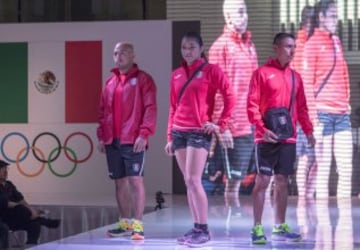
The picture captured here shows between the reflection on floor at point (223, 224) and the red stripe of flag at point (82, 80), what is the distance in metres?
1.88

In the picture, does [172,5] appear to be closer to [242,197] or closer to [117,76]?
[242,197]

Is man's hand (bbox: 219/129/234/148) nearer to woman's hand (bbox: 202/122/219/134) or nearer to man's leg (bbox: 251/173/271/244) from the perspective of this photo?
man's leg (bbox: 251/173/271/244)

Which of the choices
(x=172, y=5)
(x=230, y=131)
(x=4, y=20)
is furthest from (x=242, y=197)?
(x=4, y=20)

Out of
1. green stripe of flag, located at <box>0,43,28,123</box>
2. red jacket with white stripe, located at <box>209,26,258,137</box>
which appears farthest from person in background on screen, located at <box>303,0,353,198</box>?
green stripe of flag, located at <box>0,43,28,123</box>

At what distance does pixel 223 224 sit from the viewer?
22.1 ft

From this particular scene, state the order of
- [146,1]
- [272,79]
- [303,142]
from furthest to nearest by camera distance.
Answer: [146,1]
[303,142]
[272,79]

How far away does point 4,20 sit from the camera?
1163 centimetres

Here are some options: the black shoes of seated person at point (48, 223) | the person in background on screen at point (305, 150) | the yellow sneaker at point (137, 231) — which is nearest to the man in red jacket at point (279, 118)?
the yellow sneaker at point (137, 231)

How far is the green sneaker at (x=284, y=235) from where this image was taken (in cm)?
537

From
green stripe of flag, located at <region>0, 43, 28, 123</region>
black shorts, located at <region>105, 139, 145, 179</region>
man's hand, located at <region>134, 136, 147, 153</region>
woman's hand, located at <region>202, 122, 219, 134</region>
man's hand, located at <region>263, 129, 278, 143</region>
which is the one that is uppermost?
green stripe of flag, located at <region>0, 43, 28, 123</region>

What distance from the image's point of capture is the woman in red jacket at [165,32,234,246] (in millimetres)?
5133

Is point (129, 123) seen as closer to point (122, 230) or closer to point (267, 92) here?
point (122, 230)

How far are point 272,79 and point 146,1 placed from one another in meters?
6.33

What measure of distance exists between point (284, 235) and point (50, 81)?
6533 millimetres
